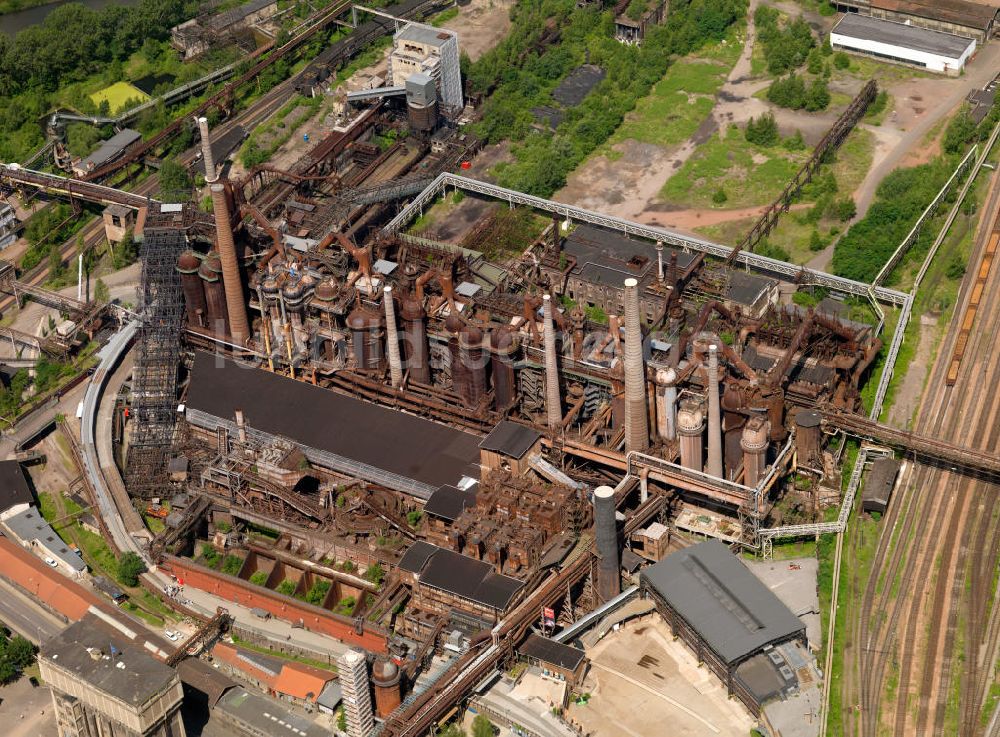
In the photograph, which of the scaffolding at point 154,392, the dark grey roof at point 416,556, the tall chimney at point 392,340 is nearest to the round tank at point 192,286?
the scaffolding at point 154,392

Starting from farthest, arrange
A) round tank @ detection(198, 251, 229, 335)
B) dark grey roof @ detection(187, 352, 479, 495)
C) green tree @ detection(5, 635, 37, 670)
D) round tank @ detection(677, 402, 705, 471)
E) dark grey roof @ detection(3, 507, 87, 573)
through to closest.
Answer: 1. round tank @ detection(198, 251, 229, 335)
2. dark grey roof @ detection(187, 352, 479, 495)
3. dark grey roof @ detection(3, 507, 87, 573)
4. round tank @ detection(677, 402, 705, 471)
5. green tree @ detection(5, 635, 37, 670)

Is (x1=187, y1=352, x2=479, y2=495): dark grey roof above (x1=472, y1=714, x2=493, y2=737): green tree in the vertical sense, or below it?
above

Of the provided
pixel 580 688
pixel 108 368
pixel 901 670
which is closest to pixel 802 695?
pixel 901 670

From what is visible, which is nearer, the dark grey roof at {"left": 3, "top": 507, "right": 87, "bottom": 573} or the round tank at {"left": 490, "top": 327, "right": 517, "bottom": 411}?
the dark grey roof at {"left": 3, "top": 507, "right": 87, "bottom": 573}

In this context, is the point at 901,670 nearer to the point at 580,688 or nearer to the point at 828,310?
the point at 580,688

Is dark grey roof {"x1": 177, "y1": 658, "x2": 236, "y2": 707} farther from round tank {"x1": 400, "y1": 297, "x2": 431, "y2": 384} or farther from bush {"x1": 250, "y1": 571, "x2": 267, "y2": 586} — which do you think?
round tank {"x1": 400, "y1": 297, "x2": 431, "y2": 384}

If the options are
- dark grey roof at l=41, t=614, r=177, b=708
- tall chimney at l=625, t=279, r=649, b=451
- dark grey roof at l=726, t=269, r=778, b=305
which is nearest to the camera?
dark grey roof at l=41, t=614, r=177, b=708

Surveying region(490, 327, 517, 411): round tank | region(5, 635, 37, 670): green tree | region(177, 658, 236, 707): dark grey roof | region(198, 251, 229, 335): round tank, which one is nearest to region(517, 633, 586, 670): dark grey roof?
region(177, 658, 236, 707): dark grey roof
